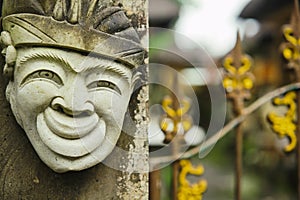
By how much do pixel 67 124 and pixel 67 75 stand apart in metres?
0.08

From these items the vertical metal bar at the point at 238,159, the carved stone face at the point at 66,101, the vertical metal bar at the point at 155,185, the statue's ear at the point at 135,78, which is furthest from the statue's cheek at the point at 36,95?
the vertical metal bar at the point at 238,159

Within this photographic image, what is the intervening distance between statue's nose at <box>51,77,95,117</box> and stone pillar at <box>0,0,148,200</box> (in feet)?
0.19

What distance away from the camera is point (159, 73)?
2014mm

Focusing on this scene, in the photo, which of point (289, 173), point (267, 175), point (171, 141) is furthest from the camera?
point (267, 175)

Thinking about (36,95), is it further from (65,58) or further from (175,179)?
(175,179)

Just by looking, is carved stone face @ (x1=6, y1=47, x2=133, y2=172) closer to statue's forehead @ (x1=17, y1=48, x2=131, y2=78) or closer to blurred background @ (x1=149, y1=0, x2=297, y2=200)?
statue's forehead @ (x1=17, y1=48, x2=131, y2=78)

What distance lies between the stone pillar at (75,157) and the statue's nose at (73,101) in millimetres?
57

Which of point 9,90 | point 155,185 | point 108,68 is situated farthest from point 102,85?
point 155,185

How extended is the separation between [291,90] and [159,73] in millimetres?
406

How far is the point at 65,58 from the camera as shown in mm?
1071

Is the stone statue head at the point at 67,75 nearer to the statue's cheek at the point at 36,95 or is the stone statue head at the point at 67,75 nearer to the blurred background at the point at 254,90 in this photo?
the statue's cheek at the point at 36,95

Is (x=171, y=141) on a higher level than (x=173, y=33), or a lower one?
lower

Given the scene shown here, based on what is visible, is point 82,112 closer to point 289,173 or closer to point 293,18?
point 293,18

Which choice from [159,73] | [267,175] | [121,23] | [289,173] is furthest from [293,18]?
[267,175]
